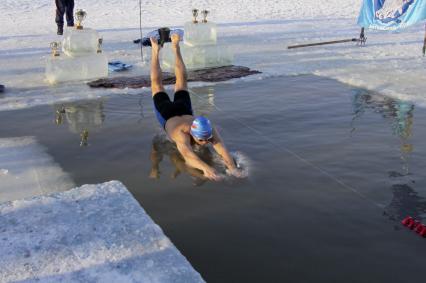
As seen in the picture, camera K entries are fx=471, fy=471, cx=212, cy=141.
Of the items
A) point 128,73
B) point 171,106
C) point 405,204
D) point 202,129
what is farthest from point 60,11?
point 405,204

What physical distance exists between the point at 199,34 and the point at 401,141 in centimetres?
608

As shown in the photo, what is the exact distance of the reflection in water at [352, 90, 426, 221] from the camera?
4438 millimetres

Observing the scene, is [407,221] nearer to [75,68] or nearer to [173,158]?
[173,158]

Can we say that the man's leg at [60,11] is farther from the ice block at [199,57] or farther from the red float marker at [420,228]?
the red float marker at [420,228]

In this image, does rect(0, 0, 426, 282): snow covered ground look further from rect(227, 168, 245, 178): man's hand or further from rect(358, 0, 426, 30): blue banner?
rect(227, 168, 245, 178): man's hand

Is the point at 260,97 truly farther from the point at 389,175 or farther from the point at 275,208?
the point at 275,208

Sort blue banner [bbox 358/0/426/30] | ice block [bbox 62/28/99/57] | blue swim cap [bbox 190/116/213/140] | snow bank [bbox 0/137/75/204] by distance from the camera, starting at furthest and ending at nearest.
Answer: blue banner [bbox 358/0/426/30] < ice block [bbox 62/28/99/57] < blue swim cap [bbox 190/116/213/140] < snow bank [bbox 0/137/75/204]

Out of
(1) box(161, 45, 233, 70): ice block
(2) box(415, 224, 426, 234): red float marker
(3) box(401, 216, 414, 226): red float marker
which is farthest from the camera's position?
(1) box(161, 45, 233, 70): ice block

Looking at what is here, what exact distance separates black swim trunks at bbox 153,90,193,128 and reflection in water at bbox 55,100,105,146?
1.03 meters

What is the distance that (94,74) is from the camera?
9.66 m

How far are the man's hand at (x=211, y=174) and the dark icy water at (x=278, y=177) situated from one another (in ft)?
0.49

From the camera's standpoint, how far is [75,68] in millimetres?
9430

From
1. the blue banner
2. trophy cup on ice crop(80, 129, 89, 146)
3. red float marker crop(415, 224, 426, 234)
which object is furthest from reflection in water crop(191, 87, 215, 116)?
the blue banner

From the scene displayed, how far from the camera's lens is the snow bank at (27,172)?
15.3ft
